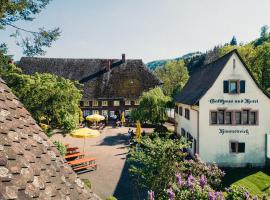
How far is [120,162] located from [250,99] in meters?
12.7

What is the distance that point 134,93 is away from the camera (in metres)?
58.0

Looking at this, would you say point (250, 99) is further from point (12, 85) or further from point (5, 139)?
point (5, 139)

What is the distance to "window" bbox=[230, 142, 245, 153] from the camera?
92.2 ft

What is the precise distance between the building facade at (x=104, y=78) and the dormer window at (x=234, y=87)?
30043mm

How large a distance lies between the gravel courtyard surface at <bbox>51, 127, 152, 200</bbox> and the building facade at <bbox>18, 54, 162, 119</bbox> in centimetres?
1397

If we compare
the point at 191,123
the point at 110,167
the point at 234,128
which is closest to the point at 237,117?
the point at 234,128

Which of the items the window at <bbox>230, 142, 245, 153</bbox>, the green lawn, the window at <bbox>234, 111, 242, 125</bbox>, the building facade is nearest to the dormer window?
the window at <bbox>234, 111, 242, 125</bbox>

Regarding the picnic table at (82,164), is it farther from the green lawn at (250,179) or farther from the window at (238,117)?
the window at (238,117)

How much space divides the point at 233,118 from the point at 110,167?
11506 millimetres

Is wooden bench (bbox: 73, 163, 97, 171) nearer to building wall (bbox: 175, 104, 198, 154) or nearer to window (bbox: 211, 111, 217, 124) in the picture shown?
building wall (bbox: 175, 104, 198, 154)

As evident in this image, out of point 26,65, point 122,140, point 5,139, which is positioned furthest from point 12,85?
point 26,65

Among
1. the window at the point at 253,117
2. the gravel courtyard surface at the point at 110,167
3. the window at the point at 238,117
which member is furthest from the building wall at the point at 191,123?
the gravel courtyard surface at the point at 110,167

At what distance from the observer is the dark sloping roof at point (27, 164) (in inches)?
111

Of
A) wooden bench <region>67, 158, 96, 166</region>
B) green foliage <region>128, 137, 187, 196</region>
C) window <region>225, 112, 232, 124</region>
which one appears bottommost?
wooden bench <region>67, 158, 96, 166</region>
